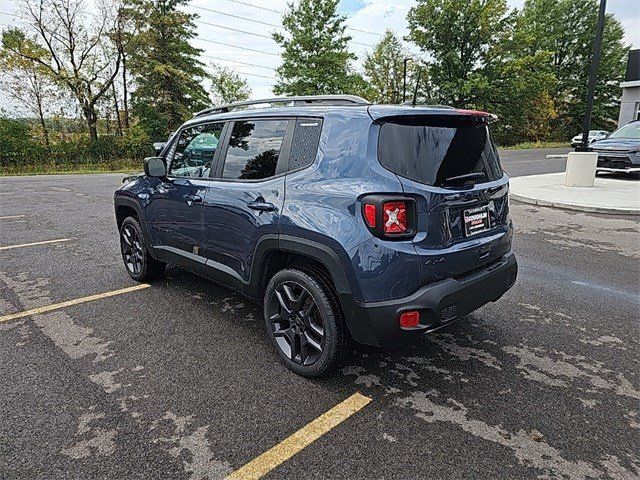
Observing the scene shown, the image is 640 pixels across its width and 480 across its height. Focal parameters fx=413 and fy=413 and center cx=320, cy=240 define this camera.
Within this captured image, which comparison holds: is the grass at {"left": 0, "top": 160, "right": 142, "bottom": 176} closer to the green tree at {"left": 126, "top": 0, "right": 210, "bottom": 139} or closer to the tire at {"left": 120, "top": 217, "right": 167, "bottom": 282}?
the green tree at {"left": 126, "top": 0, "right": 210, "bottom": 139}

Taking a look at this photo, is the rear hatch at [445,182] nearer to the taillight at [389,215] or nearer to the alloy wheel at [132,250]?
the taillight at [389,215]

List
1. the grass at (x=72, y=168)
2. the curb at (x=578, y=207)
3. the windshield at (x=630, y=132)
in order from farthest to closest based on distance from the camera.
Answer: the grass at (x=72, y=168), the windshield at (x=630, y=132), the curb at (x=578, y=207)

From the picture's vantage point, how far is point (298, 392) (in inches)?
104

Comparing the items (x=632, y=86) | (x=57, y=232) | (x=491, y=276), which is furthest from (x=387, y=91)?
(x=491, y=276)

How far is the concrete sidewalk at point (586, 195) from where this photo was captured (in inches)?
348

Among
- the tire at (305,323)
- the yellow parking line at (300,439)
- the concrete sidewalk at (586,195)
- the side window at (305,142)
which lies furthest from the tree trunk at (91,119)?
the yellow parking line at (300,439)

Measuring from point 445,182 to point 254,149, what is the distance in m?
1.45

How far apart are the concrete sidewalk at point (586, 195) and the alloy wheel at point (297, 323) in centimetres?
843

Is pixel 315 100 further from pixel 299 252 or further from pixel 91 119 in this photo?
pixel 91 119

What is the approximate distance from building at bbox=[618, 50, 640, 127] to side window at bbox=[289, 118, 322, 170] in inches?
1462

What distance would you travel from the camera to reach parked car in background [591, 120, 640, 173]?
41.1 ft

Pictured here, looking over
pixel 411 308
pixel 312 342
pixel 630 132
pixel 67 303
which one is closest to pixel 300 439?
pixel 312 342

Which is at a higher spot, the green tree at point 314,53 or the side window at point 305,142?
the green tree at point 314,53

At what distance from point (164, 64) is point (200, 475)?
31918mm
